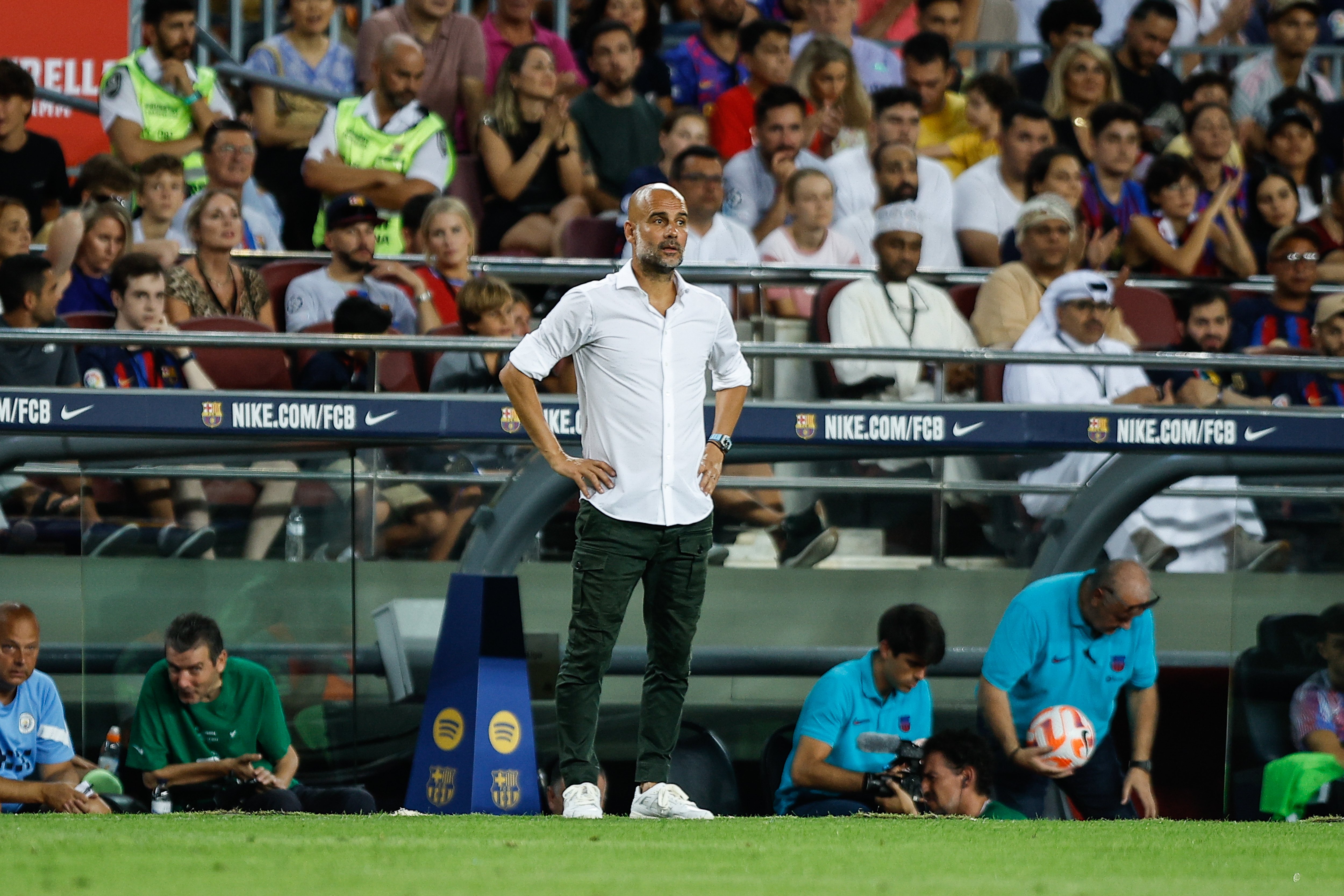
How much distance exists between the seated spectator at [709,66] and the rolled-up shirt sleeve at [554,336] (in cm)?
622

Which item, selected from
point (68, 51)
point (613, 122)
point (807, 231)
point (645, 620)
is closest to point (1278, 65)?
point (807, 231)

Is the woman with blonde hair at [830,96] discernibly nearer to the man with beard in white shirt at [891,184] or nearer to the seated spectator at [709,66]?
the man with beard in white shirt at [891,184]

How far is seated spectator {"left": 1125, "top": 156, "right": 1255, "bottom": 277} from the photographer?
10422 mm

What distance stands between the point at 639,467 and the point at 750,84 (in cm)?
601

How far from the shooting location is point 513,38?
11.1 metres

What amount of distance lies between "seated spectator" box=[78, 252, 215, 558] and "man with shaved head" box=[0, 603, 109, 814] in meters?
0.64

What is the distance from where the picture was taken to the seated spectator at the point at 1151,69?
11859 millimetres

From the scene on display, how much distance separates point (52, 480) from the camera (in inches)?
280

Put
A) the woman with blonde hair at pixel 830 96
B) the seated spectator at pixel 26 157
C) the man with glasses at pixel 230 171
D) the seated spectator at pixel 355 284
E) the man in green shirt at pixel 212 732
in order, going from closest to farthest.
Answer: the man in green shirt at pixel 212 732, the seated spectator at pixel 355 284, the man with glasses at pixel 230 171, the seated spectator at pixel 26 157, the woman with blonde hair at pixel 830 96

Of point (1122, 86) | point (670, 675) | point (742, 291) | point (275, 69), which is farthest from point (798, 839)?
point (1122, 86)

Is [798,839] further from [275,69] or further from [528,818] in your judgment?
[275,69]

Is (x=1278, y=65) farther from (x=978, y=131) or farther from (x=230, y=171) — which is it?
(x=230, y=171)

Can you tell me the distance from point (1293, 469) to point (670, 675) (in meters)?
3.12

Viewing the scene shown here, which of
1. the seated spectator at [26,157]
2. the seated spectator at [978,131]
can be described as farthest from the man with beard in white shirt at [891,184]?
the seated spectator at [26,157]
